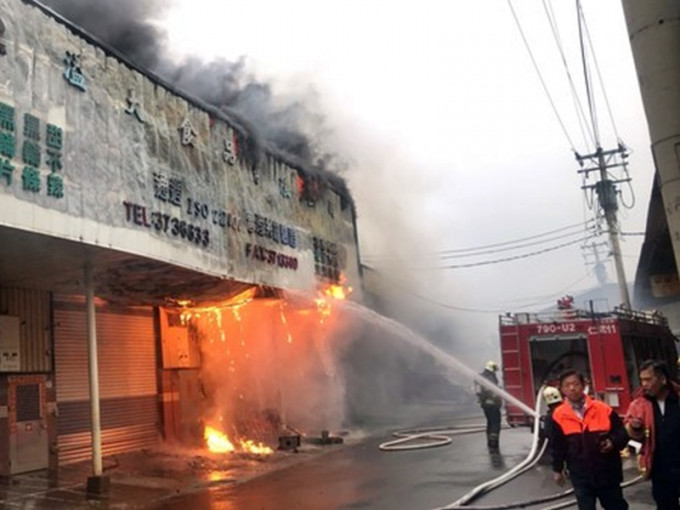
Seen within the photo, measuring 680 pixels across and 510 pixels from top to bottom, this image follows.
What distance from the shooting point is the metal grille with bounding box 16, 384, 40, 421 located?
12.0 m

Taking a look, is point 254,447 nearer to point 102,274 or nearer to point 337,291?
point 337,291

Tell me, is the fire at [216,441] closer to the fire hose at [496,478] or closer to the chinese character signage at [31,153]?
the fire hose at [496,478]

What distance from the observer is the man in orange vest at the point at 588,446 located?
4.91 metres

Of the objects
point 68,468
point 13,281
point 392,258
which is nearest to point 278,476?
point 68,468

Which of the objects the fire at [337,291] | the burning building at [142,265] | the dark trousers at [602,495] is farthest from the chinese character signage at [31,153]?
the fire at [337,291]

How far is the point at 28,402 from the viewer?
12.1 metres

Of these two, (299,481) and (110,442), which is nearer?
(299,481)

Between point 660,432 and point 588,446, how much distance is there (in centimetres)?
55

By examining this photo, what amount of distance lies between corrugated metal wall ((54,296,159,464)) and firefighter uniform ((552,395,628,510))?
1066cm

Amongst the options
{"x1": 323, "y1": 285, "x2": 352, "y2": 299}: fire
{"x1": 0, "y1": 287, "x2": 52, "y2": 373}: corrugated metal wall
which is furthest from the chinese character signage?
{"x1": 323, "y1": 285, "x2": 352, "y2": 299}: fire

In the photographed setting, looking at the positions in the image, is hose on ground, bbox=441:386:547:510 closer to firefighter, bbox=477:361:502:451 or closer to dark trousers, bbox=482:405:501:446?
firefighter, bbox=477:361:502:451

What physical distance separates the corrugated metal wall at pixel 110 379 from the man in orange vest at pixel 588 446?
10634mm

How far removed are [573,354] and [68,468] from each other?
9946mm

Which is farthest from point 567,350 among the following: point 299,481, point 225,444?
point 225,444
